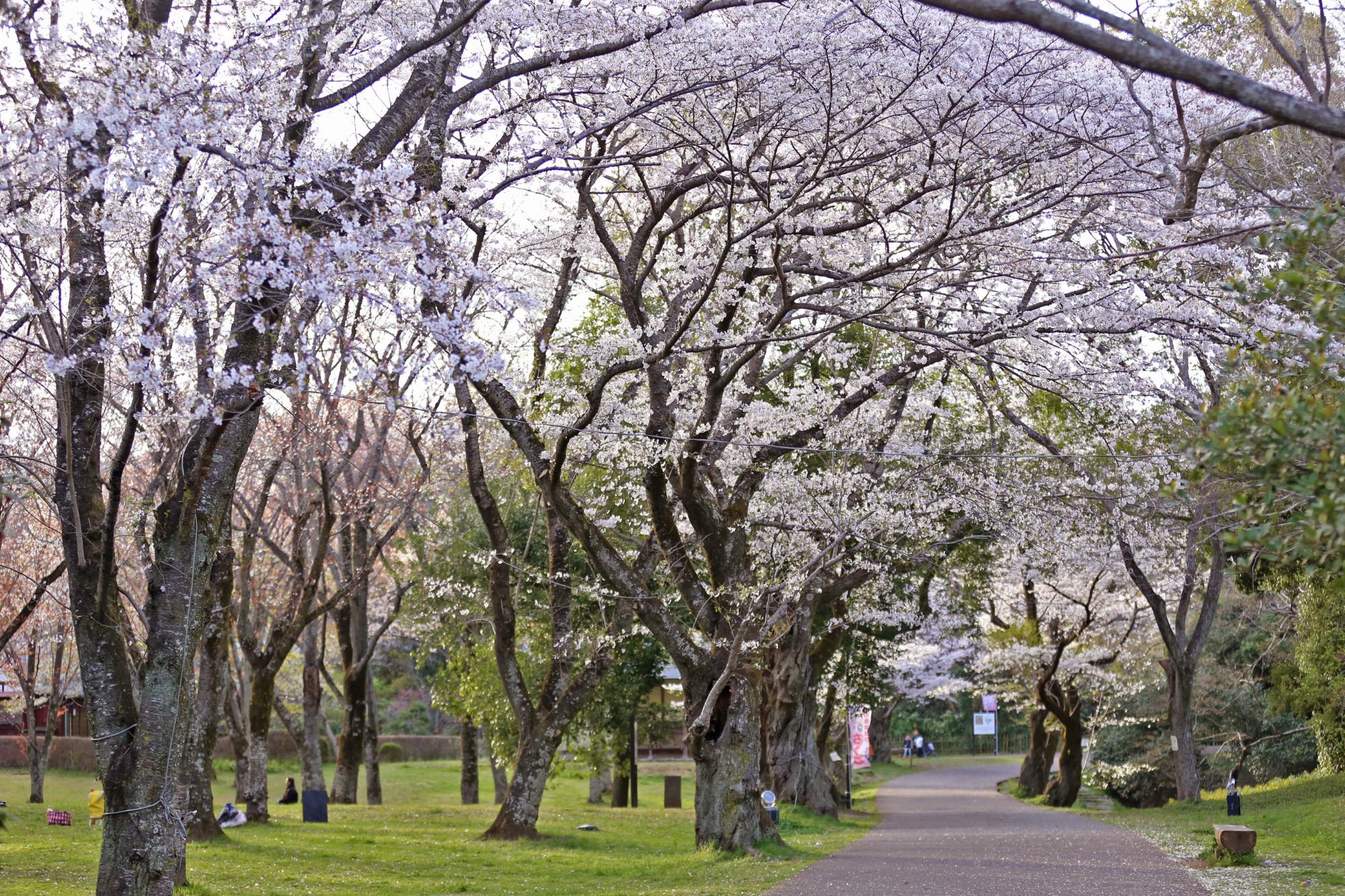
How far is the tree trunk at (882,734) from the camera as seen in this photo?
4653cm

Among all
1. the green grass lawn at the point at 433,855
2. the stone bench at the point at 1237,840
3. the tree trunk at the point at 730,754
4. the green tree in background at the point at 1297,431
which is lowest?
the green grass lawn at the point at 433,855

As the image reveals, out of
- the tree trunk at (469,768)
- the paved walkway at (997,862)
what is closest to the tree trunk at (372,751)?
the tree trunk at (469,768)

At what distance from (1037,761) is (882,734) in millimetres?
21914

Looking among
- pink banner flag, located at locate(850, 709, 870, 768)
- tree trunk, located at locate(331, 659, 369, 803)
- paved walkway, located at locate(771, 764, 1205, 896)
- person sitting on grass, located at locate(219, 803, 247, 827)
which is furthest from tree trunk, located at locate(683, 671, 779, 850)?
pink banner flag, located at locate(850, 709, 870, 768)

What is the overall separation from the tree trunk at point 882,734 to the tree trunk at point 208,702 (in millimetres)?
31509

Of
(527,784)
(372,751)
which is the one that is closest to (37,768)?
(372,751)

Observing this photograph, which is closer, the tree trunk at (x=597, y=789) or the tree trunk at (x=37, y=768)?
the tree trunk at (x=37, y=768)

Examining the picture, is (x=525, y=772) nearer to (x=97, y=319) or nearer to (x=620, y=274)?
(x=620, y=274)

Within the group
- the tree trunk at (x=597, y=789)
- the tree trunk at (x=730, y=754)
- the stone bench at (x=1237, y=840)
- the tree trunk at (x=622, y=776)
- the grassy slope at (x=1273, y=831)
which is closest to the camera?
the grassy slope at (x=1273, y=831)

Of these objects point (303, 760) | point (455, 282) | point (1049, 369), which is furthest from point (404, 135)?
point (303, 760)

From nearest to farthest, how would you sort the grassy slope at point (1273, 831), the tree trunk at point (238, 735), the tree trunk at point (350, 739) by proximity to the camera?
the grassy slope at point (1273, 831) → the tree trunk at point (238, 735) → the tree trunk at point (350, 739)

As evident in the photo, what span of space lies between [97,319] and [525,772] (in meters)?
10.3

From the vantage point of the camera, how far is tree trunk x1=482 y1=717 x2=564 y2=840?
16.2 meters

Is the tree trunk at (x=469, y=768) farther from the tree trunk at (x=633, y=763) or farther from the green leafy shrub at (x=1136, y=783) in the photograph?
the green leafy shrub at (x=1136, y=783)
